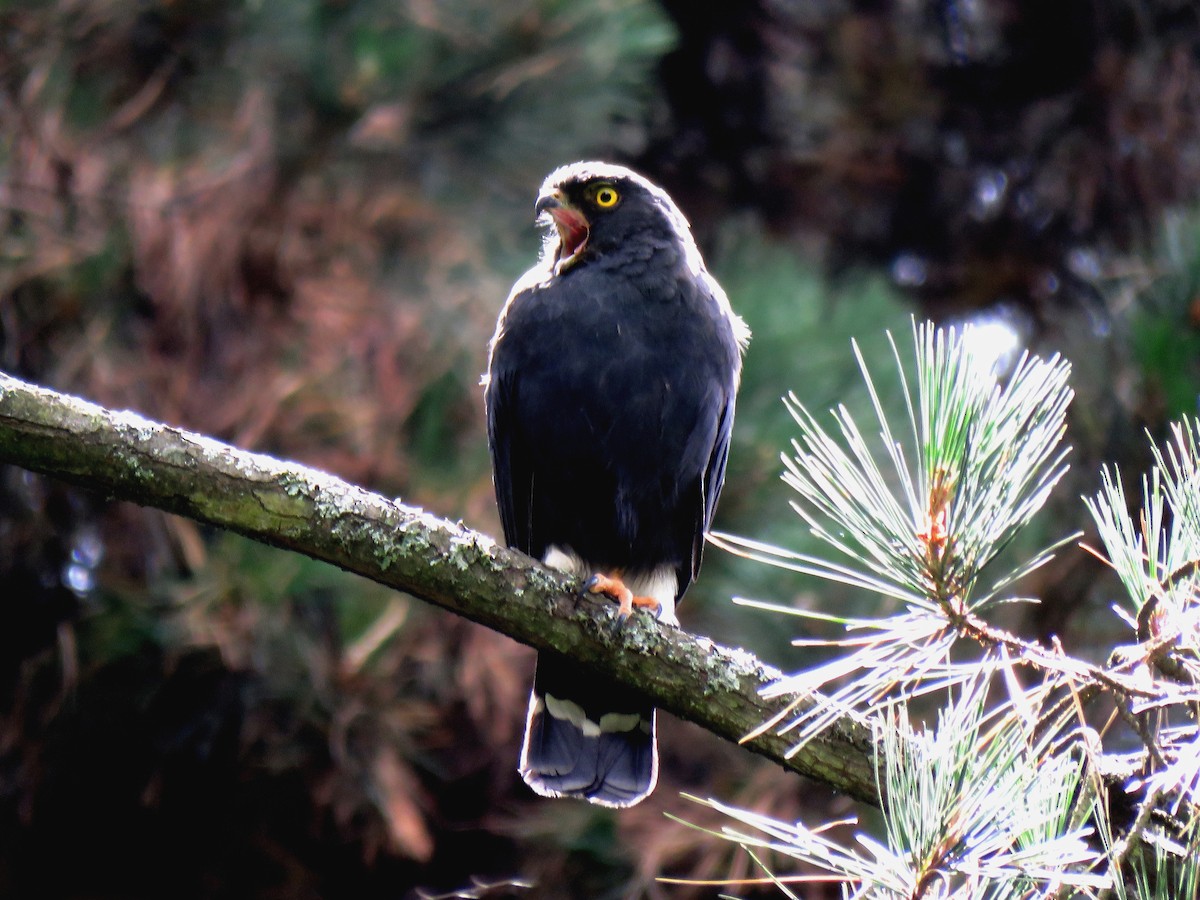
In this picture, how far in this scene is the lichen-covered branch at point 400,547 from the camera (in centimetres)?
206

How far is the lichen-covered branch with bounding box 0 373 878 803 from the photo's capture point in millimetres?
2064

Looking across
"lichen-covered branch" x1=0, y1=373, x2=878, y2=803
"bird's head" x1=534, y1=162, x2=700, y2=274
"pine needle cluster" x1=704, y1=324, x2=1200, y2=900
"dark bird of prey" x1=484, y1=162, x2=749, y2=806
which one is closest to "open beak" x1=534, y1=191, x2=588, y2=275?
"bird's head" x1=534, y1=162, x2=700, y2=274

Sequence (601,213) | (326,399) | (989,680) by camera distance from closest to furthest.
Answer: (989,680)
(601,213)
(326,399)

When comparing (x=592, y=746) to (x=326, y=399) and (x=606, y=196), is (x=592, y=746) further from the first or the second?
(x=326, y=399)

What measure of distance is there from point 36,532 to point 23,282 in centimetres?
82

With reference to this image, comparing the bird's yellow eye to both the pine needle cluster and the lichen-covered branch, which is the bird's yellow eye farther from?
the pine needle cluster

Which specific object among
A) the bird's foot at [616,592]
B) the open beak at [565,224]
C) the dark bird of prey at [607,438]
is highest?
the open beak at [565,224]

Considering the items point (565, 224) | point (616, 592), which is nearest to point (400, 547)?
point (616, 592)

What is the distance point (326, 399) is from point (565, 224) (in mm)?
1290

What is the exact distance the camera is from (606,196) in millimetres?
3506

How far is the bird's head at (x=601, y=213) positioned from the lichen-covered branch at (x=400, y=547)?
1.32m

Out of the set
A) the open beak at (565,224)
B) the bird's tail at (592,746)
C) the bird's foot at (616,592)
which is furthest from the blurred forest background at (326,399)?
the open beak at (565,224)

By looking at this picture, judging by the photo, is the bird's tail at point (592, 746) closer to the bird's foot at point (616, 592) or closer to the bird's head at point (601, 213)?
the bird's foot at point (616, 592)

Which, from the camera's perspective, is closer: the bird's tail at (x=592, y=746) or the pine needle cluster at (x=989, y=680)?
the pine needle cluster at (x=989, y=680)
